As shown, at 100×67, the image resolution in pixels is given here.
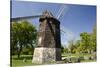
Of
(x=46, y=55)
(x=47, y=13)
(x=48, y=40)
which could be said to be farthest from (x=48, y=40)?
(x=47, y=13)

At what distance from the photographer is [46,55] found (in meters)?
3.06

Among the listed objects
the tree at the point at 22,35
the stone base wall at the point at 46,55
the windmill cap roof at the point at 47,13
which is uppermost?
the windmill cap roof at the point at 47,13

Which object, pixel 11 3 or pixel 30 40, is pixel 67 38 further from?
pixel 11 3

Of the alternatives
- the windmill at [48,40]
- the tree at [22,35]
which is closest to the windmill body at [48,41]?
the windmill at [48,40]

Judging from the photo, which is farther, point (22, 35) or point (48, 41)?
point (48, 41)

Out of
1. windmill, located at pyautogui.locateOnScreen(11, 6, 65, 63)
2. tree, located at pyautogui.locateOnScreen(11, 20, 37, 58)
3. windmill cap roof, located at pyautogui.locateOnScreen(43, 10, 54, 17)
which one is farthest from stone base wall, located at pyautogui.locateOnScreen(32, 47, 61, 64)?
windmill cap roof, located at pyautogui.locateOnScreen(43, 10, 54, 17)

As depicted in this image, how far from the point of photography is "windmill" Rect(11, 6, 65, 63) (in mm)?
3029

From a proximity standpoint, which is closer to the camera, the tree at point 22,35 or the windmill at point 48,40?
the tree at point 22,35

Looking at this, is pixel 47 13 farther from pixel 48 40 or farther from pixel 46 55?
pixel 46 55

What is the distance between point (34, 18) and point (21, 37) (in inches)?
12.7

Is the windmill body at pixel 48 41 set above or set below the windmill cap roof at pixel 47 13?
below

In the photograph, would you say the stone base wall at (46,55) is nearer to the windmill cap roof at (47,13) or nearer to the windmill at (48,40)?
the windmill at (48,40)

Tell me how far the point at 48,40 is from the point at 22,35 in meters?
0.39

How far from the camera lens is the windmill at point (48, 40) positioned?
303 centimetres
